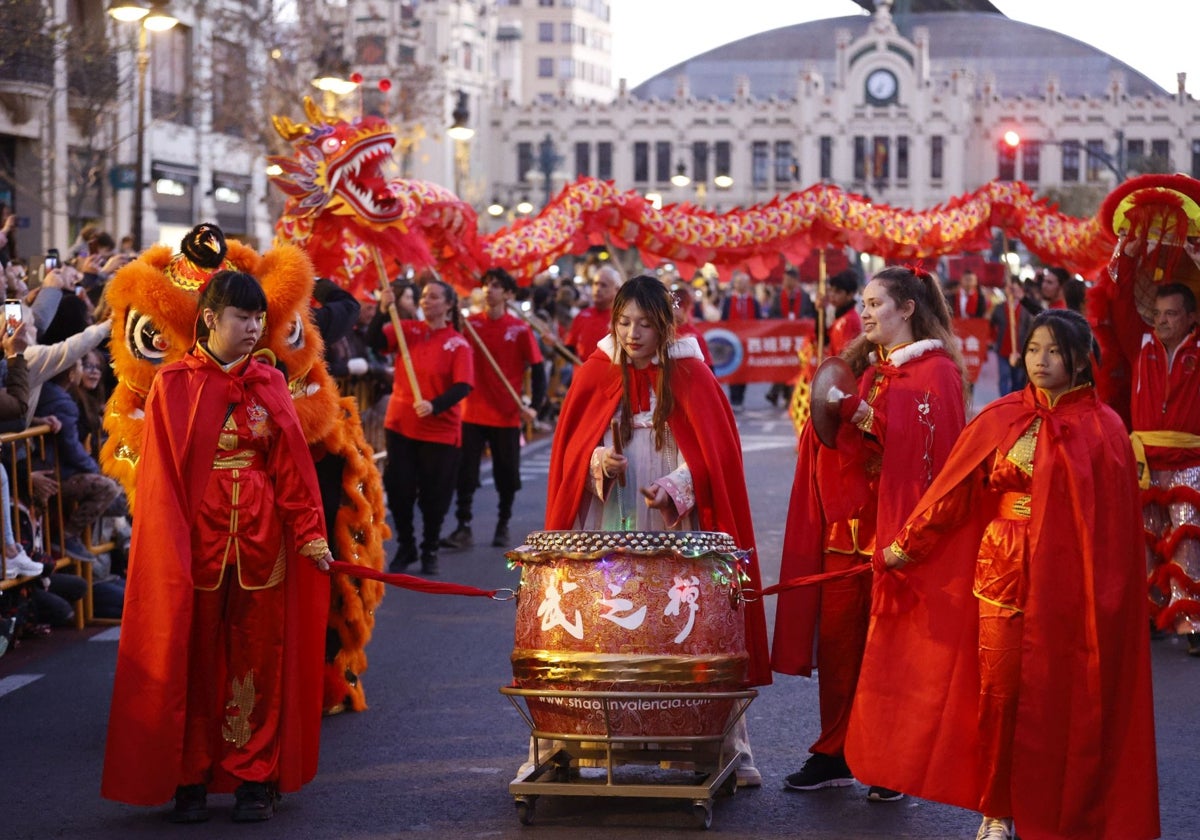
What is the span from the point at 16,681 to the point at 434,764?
8.51 ft

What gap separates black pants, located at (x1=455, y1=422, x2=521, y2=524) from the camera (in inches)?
522

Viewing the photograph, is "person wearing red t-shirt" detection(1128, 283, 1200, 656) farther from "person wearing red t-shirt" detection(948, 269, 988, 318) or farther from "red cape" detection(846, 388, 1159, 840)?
"person wearing red t-shirt" detection(948, 269, 988, 318)

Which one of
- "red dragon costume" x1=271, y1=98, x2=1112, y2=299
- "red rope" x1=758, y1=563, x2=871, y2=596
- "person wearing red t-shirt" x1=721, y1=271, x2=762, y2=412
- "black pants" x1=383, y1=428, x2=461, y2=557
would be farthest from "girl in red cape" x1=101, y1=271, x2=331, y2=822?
"person wearing red t-shirt" x1=721, y1=271, x2=762, y2=412

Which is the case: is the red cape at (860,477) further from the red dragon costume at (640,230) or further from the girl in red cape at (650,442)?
the red dragon costume at (640,230)

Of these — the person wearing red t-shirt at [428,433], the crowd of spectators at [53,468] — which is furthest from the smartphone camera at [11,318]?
the person wearing red t-shirt at [428,433]

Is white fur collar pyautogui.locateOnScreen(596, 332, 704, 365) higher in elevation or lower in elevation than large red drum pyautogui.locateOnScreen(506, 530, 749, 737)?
higher

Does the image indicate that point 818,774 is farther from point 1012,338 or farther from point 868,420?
point 1012,338

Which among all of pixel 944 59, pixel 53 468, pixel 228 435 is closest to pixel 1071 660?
pixel 228 435

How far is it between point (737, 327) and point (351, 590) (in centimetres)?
1781

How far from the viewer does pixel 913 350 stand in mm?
6250

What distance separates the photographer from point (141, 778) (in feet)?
19.0

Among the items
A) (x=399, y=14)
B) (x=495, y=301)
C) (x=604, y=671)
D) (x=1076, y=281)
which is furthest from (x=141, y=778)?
(x=399, y=14)

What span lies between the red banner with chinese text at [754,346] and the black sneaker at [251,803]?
19308 millimetres

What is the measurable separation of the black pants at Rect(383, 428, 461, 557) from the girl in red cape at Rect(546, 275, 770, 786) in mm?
5257
